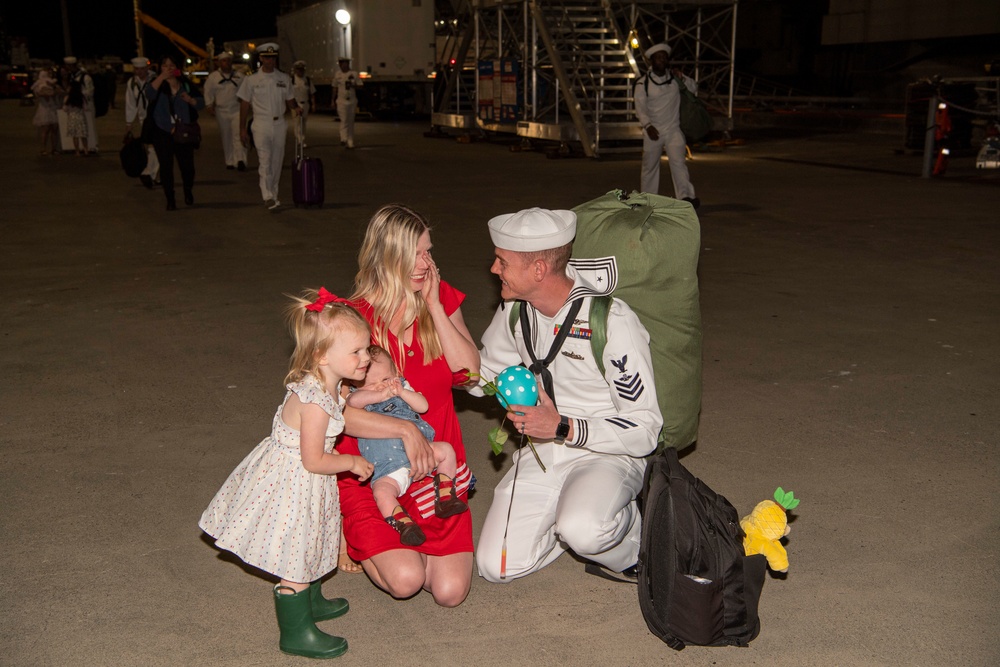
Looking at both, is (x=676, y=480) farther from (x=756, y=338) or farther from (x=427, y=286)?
(x=756, y=338)

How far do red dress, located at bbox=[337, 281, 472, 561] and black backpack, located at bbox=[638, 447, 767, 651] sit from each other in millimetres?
809

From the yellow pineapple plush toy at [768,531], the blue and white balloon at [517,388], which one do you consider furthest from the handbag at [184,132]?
the yellow pineapple plush toy at [768,531]

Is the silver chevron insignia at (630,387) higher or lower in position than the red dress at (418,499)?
higher

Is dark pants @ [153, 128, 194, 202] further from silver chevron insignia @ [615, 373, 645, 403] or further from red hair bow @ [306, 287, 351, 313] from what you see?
silver chevron insignia @ [615, 373, 645, 403]

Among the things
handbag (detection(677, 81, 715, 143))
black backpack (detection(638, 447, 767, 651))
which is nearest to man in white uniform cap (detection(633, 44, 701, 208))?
handbag (detection(677, 81, 715, 143))

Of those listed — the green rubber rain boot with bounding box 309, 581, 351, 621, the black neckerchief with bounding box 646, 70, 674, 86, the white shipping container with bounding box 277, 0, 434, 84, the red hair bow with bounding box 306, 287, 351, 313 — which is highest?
the white shipping container with bounding box 277, 0, 434, 84

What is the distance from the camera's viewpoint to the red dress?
3523 mm

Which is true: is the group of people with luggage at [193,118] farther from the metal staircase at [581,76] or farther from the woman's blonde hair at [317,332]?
the woman's blonde hair at [317,332]

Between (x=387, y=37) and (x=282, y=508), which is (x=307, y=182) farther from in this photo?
(x=387, y=37)

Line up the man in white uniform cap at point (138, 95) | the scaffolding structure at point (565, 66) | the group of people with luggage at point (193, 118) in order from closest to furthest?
the group of people with luggage at point (193, 118) → the man in white uniform cap at point (138, 95) → the scaffolding structure at point (565, 66)

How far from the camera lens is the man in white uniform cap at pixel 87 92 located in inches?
769

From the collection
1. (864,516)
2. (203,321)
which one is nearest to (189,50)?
(203,321)

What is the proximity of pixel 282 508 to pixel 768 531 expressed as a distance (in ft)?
5.24

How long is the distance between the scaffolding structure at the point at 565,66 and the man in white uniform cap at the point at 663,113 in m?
7.02
